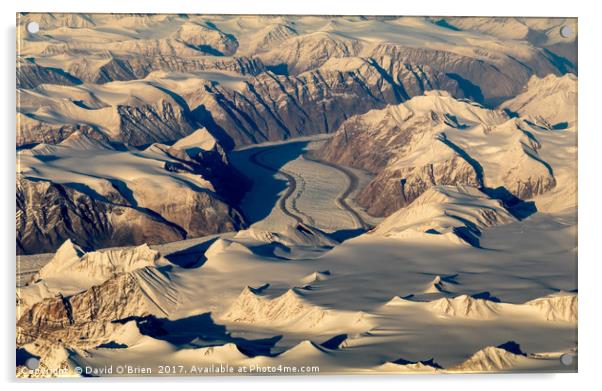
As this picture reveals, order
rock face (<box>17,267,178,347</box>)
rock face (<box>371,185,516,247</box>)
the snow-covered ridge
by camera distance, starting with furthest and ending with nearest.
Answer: rock face (<box>371,185,516,247</box>) < the snow-covered ridge < rock face (<box>17,267,178,347</box>)

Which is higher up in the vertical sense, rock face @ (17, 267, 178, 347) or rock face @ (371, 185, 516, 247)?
rock face @ (371, 185, 516, 247)

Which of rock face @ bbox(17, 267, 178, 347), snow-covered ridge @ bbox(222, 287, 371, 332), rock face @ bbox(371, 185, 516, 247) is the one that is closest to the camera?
rock face @ bbox(17, 267, 178, 347)

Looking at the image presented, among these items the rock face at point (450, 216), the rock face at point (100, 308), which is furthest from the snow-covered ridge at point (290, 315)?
the rock face at point (450, 216)

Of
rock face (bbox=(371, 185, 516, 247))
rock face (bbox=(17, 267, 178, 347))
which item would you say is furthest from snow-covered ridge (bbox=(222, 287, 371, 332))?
rock face (bbox=(371, 185, 516, 247))

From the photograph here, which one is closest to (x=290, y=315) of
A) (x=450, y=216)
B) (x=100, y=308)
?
(x=100, y=308)

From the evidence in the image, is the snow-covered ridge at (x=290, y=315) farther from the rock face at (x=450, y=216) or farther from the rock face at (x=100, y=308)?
the rock face at (x=450, y=216)

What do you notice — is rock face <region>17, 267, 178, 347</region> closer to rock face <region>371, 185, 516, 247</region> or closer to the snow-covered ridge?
the snow-covered ridge

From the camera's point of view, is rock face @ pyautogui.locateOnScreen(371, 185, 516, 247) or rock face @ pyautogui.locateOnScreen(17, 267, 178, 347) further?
rock face @ pyautogui.locateOnScreen(371, 185, 516, 247)

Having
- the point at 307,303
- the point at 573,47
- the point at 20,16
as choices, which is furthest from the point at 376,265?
the point at 20,16

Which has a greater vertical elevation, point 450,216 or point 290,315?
point 450,216

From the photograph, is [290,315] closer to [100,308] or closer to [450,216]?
[100,308]

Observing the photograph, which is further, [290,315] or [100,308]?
[100,308]
